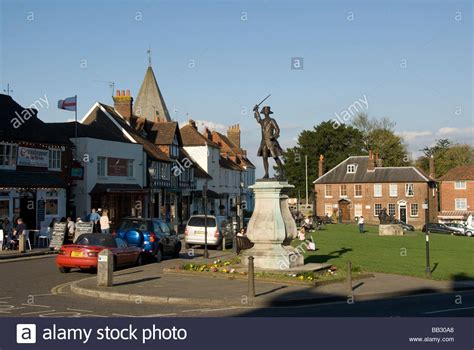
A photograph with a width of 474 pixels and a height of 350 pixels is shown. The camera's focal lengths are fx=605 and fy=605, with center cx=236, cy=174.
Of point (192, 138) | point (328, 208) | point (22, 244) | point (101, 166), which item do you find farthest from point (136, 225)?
point (328, 208)

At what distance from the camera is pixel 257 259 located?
61.6 ft

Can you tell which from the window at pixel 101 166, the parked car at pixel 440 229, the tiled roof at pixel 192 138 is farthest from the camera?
the tiled roof at pixel 192 138

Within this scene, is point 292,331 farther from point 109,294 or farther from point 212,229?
point 212,229

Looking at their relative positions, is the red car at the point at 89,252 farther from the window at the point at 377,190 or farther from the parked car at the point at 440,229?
the window at the point at 377,190

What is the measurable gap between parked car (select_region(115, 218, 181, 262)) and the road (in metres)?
7.02

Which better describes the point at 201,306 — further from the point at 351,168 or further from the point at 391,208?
the point at 351,168

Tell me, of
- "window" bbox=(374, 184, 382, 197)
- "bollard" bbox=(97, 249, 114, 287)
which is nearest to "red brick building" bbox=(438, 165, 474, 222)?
"window" bbox=(374, 184, 382, 197)

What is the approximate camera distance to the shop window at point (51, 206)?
115 ft

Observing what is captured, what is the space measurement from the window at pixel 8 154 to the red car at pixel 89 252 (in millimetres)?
13375

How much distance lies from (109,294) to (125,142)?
101ft

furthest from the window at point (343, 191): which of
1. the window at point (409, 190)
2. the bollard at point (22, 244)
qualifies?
the bollard at point (22, 244)

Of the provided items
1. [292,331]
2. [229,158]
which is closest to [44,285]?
[292,331]

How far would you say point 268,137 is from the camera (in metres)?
19.8

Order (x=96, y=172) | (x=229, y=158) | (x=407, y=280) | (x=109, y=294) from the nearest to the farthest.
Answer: (x=109, y=294) → (x=407, y=280) → (x=96, y=172) → (x=229, y=158)
